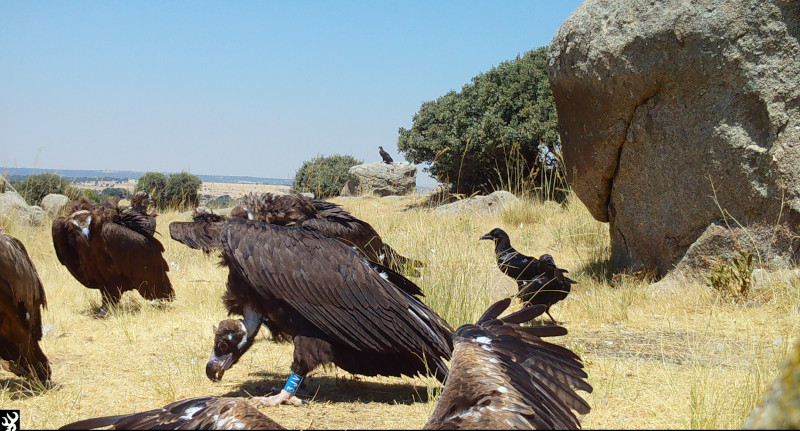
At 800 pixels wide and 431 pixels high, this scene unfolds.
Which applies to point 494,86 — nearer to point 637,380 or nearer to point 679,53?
point 679,53

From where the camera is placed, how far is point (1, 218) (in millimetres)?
12867

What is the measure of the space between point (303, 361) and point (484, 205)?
8.78 meters

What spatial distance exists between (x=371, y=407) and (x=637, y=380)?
1.71 meters

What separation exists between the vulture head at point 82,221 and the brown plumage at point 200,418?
5.05 m

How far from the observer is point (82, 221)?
24.8 feet

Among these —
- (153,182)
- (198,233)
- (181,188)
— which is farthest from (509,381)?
(153,182)

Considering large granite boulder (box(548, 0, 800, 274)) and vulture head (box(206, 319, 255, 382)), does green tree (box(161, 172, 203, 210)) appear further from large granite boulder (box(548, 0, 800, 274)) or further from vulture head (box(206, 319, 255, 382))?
vulture head (box(206, 319, 255, 382))

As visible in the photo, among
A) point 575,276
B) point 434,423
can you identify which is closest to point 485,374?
point 434,423

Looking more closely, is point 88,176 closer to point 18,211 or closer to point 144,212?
point 18,211

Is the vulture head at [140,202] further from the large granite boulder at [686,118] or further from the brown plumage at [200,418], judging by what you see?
the brown plumage at [200,418]

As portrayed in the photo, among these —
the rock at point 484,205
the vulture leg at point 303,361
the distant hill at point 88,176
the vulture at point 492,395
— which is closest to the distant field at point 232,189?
the distant hill at point 88,176

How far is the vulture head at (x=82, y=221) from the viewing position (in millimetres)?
7527

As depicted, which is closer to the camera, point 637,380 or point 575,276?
point 637,380

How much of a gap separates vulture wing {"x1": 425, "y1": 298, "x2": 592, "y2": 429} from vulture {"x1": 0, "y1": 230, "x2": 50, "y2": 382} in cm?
294
